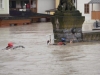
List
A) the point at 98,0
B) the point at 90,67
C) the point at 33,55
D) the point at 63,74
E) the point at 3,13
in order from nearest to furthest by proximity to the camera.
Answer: the point at 63,74, the point at 90,67, the point at 33,55, the point at 98,0, the point at 3,13

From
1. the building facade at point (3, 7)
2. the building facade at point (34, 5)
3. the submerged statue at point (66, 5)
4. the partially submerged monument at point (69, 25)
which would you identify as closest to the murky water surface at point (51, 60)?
the partially submerged monument at point (69, 25)

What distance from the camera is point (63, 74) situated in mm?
11312

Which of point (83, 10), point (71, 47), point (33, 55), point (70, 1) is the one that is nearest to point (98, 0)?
point (83, 10)

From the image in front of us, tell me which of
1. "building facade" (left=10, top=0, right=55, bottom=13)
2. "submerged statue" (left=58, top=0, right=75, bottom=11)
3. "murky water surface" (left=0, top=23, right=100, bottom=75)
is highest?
"building facade" (left=10, top=0, right=55, bottom=13)

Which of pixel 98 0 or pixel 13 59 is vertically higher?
pixel 98 0

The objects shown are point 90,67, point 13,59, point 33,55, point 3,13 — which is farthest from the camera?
point 3,13

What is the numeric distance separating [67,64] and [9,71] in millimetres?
2186

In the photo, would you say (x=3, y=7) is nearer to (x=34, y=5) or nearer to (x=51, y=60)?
(x=34, y=5)

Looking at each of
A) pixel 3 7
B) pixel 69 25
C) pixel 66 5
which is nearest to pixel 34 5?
pixel 3 7

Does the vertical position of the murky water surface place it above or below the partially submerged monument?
below

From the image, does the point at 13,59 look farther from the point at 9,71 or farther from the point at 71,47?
the point at 71,47

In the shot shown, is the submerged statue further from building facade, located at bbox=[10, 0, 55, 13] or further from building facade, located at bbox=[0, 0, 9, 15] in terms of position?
building facade, located at bbox=[10, 0, 55, 13]

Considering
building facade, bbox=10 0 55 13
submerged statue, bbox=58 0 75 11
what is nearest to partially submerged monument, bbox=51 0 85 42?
submerged statue, bbox=58 0 75 11

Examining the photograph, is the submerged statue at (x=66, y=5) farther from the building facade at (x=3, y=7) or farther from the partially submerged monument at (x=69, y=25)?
the building facade at (x=3, y=7)
